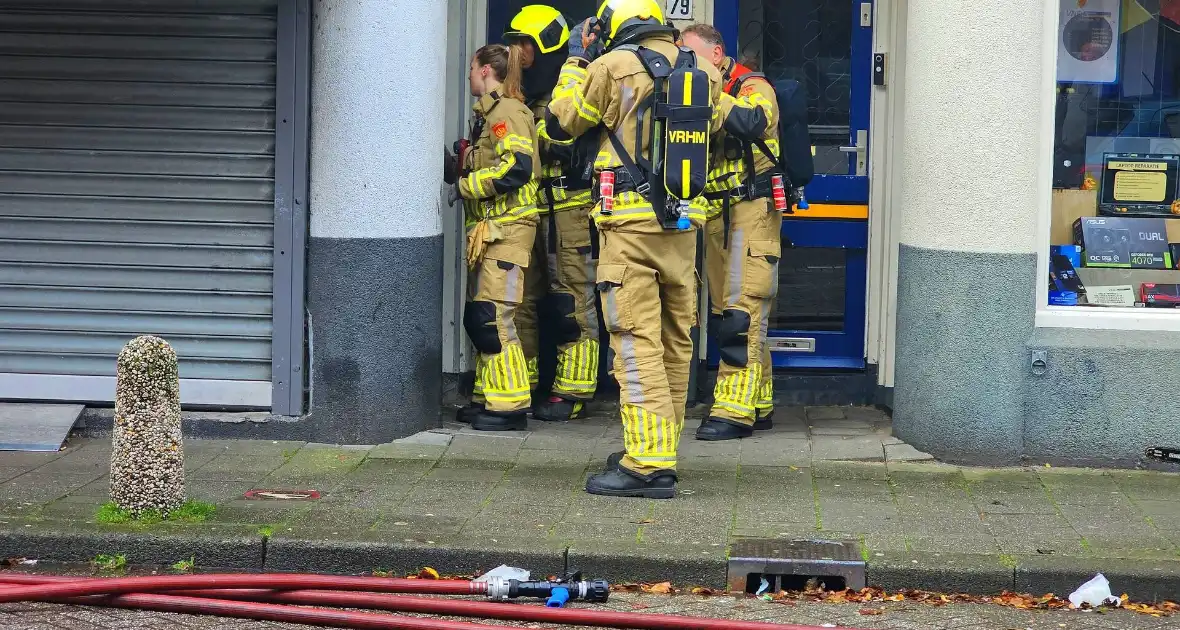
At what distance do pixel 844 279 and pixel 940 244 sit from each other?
1.45 meters

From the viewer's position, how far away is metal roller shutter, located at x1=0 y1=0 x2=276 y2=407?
770 centimetres

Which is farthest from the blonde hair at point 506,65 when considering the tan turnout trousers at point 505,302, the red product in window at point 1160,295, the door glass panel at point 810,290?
the red product in window at point 1160,295

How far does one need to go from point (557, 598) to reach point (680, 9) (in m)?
4.40

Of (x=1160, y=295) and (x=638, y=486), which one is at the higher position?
(x=1160, y=295)

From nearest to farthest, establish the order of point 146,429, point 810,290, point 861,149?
point 146,429 → point 861,149 → point 810,290

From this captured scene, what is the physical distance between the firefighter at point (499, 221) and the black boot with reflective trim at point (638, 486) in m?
1.41

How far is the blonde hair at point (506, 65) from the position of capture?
792cm

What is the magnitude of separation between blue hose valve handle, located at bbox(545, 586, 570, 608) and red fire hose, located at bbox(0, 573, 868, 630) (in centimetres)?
9

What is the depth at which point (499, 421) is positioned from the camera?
8109mm

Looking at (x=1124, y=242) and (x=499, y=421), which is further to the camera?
(x=499, y=421)

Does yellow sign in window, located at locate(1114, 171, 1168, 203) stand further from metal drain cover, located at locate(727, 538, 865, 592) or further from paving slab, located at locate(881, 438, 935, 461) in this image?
metal drain cover, located at locate(727, 538, 865, 592)

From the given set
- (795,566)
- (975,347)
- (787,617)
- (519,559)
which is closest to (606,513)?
(519,559)

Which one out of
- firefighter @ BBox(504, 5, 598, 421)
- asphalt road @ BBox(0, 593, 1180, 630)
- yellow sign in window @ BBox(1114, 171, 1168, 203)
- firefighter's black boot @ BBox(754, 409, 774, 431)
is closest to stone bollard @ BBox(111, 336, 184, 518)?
asphalt road @ BBox(0, 593, 1180, 630)

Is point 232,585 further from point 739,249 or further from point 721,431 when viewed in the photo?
point 739,249
